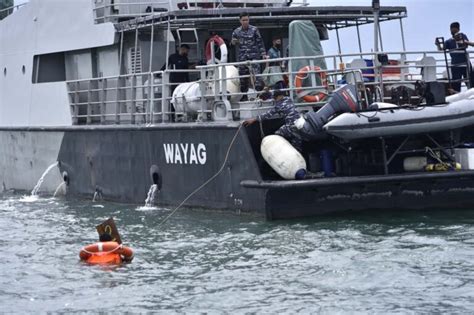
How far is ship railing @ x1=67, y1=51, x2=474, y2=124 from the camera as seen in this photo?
1498 cm

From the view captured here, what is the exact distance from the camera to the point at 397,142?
14.6 meters


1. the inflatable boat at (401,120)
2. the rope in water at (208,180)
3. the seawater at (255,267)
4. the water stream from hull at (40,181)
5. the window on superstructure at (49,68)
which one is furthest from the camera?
the window on superstructure at (49,68)

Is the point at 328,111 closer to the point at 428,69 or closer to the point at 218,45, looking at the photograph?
the point at 428,69

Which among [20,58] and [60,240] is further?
[20,58]

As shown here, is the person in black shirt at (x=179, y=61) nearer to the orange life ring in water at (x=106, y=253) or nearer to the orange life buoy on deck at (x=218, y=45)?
the orange life buoy on deck at (x=218, y=45)

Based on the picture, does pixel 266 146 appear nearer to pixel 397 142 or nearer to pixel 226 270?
pixel 397 142

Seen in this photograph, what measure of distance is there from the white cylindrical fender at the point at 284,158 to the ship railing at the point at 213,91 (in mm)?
777

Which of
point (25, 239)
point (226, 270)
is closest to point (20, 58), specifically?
point (25, 239)

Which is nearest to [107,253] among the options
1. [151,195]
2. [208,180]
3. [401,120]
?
[208,180]

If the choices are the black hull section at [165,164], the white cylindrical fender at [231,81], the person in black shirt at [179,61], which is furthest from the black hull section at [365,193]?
the person in black shirt at [179,61]

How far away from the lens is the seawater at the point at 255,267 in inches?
394

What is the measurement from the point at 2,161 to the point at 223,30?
6.76 m

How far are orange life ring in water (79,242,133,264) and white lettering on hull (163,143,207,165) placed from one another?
353 centimetres

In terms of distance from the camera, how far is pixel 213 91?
51.7 feet
